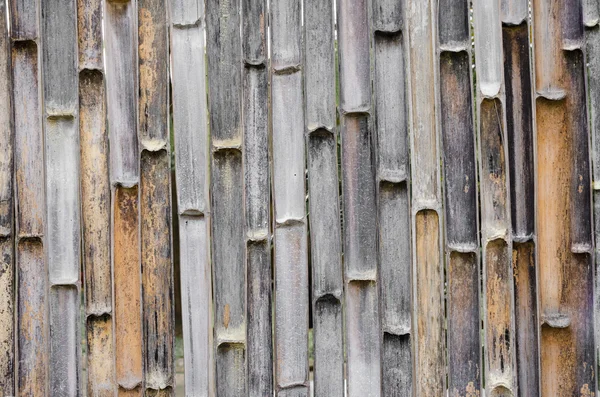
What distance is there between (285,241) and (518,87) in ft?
2.00

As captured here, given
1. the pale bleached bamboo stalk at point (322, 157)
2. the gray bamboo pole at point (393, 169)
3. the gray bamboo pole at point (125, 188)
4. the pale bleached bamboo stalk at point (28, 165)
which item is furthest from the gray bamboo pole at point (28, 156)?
the gray bamboo pole at point (393, 169)

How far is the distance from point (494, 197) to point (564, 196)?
15 cm

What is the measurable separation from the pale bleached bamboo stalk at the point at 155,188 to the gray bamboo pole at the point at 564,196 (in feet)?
2.69

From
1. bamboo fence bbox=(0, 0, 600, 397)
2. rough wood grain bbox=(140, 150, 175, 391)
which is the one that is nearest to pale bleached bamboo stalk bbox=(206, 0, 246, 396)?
bamboo fence bbox=(0, 0, 600, 397)

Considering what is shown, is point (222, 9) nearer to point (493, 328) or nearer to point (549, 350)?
point (493, 328)

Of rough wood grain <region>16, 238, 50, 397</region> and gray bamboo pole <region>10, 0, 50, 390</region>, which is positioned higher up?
gray bamboo pole <region>10, 0, 50, 390</region>

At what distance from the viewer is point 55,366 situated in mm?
1284

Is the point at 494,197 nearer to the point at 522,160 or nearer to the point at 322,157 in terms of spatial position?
the point at 522,160

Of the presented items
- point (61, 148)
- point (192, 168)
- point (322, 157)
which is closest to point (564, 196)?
point (322, 157)

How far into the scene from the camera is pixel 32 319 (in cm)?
128

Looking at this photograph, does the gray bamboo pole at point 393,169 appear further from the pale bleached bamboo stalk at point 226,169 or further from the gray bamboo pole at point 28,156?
the gray bamboo pole at point 28,156

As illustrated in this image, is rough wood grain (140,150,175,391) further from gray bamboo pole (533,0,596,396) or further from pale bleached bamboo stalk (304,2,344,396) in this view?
gray bamboo pole (533,0,596,396)

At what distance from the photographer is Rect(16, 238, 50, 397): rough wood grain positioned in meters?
1.28

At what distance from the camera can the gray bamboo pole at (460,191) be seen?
1261 mm
